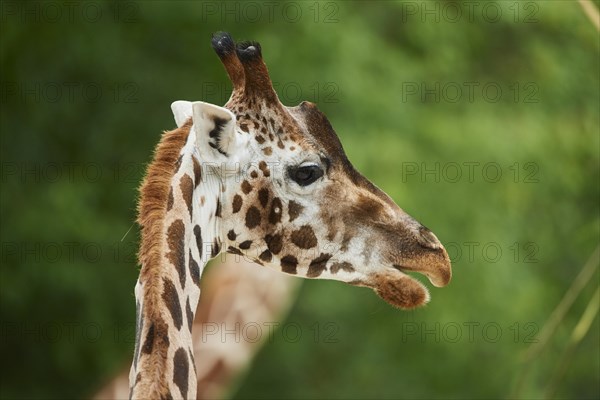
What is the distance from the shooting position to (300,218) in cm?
456

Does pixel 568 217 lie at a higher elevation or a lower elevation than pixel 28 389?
higher

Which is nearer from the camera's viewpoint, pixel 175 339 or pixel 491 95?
pixel 175 339

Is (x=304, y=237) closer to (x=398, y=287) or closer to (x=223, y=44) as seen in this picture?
(x=398, y=287)

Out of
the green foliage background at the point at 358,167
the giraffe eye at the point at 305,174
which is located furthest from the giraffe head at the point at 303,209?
the green foliage background at the point at 358,167

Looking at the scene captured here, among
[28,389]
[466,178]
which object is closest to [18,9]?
[28,389]

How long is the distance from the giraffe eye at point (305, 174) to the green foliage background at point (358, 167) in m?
5.33

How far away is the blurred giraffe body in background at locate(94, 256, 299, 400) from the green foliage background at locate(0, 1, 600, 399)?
6.88 ft

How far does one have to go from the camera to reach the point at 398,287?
4.64 meters

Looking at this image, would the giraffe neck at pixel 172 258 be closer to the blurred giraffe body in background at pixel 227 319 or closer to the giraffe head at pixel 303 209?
the giraffe head at pixel 303 209

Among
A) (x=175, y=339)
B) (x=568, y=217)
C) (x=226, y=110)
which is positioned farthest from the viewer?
(x=568, y=217)

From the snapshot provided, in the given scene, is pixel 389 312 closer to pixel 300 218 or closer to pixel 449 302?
pixel 449 302

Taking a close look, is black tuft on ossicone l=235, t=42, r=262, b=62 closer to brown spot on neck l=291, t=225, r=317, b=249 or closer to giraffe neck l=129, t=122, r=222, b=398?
giraffe neck l=129, t=122, r=222, b=398

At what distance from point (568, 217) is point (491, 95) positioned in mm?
1420

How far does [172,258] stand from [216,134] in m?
0.49
